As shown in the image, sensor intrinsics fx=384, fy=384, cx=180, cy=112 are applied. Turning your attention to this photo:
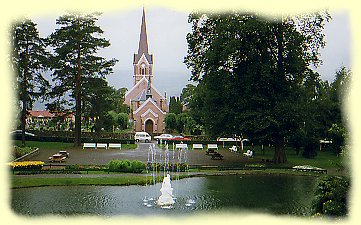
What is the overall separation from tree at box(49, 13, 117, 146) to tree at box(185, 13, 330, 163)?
11082 mm

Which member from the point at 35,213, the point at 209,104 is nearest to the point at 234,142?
the point at 209,104

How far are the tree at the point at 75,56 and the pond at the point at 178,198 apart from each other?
18.0 metres

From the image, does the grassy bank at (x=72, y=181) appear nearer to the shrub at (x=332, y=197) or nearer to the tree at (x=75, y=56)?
the shrub at (x=332, y=197)

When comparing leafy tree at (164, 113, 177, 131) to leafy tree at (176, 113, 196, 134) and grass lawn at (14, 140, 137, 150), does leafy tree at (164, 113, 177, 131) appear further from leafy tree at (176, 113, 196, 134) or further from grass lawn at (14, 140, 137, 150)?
grass lawn at (14, 140, 137, 150)

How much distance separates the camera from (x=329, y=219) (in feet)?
31.6

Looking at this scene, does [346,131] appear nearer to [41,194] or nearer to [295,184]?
[295,184]

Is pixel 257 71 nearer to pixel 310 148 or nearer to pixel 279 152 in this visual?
pixel 279 152

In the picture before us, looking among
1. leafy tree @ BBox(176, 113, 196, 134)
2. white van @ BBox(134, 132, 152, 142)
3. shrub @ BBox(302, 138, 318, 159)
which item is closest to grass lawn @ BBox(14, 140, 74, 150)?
white van @ BBox(134, 132, 152, 142)

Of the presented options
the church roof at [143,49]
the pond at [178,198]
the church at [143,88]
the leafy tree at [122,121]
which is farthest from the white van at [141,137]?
the church roof at [143,49]

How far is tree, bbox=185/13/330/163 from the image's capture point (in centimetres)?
2367

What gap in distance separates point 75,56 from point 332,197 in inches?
1074

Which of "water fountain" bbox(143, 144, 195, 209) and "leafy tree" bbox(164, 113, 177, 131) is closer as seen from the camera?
"water fountain" bbox(143, 144, 195, 209)

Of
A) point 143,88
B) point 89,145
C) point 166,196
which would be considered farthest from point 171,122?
point 166,196

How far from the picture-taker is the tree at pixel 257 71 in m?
23.7
